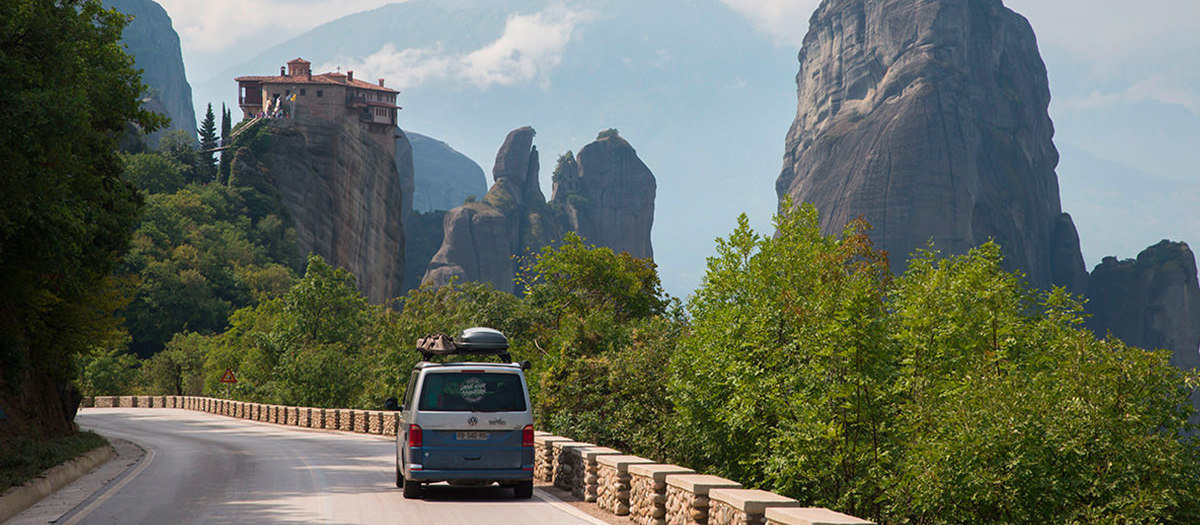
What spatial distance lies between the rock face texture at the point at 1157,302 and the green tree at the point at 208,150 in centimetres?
12621

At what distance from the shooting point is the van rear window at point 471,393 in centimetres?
1552

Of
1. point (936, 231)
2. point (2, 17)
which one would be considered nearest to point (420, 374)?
point (2, 17)

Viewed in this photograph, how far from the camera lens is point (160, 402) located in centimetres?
6862

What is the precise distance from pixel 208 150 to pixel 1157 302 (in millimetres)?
136154

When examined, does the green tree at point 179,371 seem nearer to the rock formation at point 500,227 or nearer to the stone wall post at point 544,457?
the rock formation at point 500,227

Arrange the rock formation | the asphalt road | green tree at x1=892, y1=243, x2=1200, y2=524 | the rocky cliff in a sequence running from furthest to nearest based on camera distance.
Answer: the rock formation → the rocky cliff → green tree at x1=892, y1=243, x2=1200, y2=524 → the asphalt road

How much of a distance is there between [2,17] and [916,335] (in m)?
16.7

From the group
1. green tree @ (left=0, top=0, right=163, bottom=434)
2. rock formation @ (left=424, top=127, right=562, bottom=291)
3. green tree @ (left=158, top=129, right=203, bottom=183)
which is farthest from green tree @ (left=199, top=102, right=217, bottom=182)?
green tree @ (left=0, top=0, right=163, bottom=434)

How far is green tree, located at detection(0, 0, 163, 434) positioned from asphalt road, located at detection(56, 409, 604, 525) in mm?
3600

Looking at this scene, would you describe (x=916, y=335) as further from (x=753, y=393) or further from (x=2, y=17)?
(x=2, y=17)

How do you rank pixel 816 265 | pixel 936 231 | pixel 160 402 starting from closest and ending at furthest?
1. pixel 816 265
2. pixel 160 402
3. pixel 936 231

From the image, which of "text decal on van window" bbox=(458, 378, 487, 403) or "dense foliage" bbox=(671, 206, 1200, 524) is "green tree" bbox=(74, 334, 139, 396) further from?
"text decal on van window" bbox=(458, 378, 487, 403)

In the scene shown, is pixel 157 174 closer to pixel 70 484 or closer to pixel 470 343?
pixel 470 343

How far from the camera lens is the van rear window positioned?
15.5m
